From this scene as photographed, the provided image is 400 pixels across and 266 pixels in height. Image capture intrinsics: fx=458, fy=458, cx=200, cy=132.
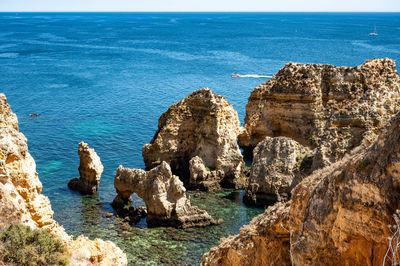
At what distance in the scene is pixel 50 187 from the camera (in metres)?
39.9

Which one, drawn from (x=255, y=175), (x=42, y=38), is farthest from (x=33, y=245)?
(x=42, y=38)

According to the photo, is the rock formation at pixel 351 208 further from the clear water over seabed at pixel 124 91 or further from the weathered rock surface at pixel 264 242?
the clear water over seabed at pixel 124 91

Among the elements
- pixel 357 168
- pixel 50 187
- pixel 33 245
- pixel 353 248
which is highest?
pixel 357 168

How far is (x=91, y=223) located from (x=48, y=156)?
1823 cm

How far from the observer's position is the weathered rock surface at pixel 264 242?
1420 centimetres

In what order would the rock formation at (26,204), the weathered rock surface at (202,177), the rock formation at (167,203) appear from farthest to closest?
the weathered rock surface at (202,177)
the rock formation at (167,203)
the rock formation at (26,204)

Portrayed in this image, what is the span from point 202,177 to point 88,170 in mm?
9547

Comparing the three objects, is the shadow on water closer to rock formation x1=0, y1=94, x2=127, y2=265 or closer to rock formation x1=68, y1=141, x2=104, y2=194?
rock formation x1=68, y1=141, x2=104, y2=194

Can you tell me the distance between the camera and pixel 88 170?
37.9 m

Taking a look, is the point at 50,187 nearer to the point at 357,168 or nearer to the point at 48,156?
the point at 48,156

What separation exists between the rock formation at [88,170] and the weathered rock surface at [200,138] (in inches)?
259

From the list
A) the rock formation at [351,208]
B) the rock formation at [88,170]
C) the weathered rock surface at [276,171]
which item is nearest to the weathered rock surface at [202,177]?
the weathered rock surface at [276,171]

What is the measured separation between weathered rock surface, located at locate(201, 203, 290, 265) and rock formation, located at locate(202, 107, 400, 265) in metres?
1.29

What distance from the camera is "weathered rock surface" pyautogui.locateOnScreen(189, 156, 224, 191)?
39.0 m
